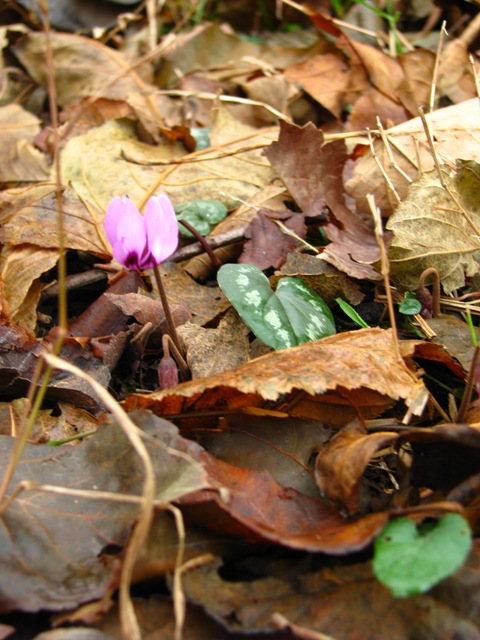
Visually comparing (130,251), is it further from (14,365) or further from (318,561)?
(318,561)

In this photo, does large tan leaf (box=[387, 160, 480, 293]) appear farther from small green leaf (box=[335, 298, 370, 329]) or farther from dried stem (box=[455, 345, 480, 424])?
dried stem (box=[455, 345, 480, 424])

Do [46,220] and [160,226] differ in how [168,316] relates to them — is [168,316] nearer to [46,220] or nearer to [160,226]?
[160,226]

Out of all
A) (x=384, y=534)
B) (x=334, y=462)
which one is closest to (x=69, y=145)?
(x=334, y=462)

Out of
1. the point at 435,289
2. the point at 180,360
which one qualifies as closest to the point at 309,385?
the point at 180,360

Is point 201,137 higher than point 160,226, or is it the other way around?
point 160,226

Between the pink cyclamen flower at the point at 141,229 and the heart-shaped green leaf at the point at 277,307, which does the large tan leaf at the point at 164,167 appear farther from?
the pink cyclamen flower at the point at 141,229

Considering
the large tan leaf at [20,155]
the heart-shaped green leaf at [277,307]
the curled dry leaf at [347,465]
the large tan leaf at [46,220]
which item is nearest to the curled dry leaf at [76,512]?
the curled dry leaf at [347,465]
